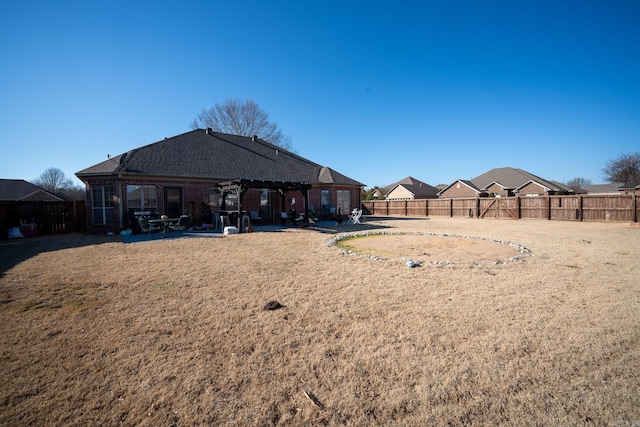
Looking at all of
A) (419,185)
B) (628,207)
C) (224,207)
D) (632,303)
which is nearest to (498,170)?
(419,185)

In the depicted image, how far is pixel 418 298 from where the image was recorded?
14.8 feet

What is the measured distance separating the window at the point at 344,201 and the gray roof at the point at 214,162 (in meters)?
0.84

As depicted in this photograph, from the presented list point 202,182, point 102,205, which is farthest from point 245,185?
point 102,205

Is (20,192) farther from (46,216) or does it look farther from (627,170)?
(627,170)

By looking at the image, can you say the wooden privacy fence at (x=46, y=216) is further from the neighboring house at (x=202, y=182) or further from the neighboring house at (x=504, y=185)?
the neighboring house at (x=504, y=185)

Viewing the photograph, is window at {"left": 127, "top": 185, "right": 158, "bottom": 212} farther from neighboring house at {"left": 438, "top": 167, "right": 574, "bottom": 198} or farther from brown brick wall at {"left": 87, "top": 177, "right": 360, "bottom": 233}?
neighboring house at {"left": 438, "top": 167, "right": 574, "bottom": 198}

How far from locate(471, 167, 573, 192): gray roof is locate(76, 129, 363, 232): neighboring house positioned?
27510 millimetres

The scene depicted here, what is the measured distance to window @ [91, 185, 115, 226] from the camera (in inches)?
544

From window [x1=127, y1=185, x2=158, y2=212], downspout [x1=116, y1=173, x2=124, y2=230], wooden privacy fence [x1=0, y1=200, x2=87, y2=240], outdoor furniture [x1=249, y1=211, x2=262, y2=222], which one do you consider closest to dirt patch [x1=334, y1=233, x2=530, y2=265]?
outdoor furniture [x1=249, y1=211, x2=262, y2=222]

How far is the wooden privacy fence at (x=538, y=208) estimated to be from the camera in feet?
56.8

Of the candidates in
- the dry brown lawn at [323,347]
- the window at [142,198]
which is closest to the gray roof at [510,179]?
the dry brown lawn at [323,347]

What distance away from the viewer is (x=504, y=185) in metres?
38.3

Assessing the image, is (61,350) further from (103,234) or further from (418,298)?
(103,234)

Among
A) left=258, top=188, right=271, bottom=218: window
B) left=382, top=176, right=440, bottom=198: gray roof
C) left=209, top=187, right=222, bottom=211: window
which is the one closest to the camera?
left=209, top=187, right=222, bottom=211: window
